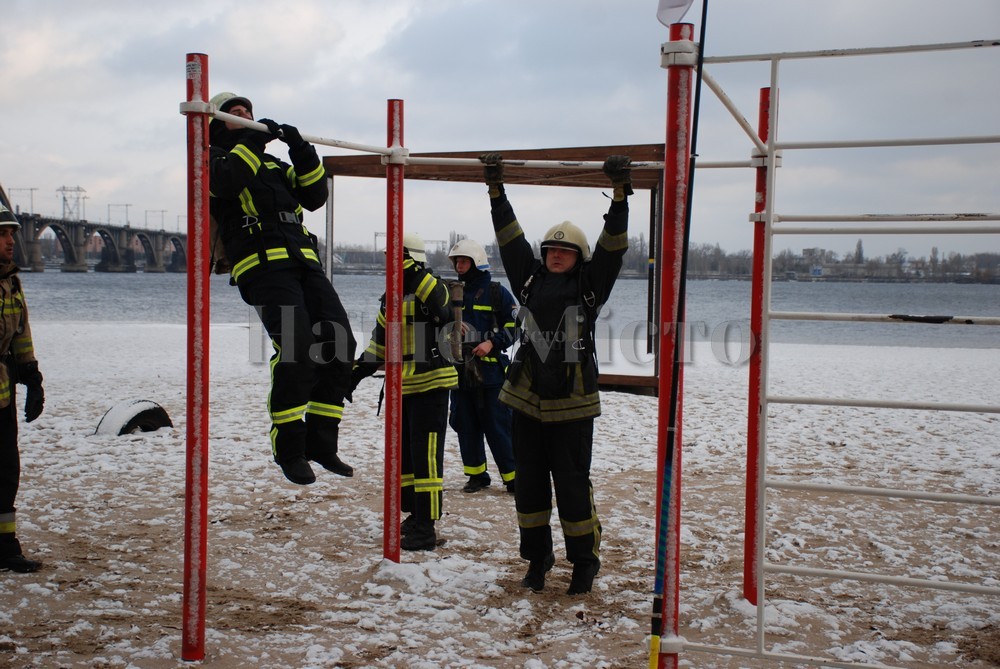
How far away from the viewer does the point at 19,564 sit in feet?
15.1

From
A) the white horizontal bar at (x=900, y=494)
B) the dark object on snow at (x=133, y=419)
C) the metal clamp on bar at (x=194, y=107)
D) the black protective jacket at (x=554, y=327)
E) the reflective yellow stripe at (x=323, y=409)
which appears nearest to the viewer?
the white horizontal bar at (x=900, y=494)

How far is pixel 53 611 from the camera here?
404cm

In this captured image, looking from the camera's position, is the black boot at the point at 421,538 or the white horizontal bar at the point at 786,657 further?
the black boot at the point at 421,538

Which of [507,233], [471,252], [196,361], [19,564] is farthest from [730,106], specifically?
[19,564]

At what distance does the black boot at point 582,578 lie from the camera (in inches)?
174

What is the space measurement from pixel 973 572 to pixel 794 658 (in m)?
2.04

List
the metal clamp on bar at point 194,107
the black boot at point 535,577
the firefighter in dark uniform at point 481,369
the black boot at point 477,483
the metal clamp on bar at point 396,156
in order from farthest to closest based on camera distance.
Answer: the black boot at point 477,483
the firefighter in dark uniform at point 481,369
the metal clamp on bar at point 396,156
the black boot at point 535,577
the metal clamp on bar at point 194,107

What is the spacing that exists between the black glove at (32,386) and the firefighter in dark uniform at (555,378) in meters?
2.79

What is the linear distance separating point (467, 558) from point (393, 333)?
55.2 inches

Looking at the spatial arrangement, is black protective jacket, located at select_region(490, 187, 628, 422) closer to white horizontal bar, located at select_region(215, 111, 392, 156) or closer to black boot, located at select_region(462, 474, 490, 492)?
white horizontal bar, located at select_region(215, 111, 392, 156)

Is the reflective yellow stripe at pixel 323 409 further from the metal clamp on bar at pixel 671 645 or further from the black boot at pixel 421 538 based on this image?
the metal clamp on bar at pixel 671 645

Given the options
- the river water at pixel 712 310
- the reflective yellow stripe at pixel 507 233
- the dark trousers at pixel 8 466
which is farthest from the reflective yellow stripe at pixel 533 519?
the river water at pixel 712 310

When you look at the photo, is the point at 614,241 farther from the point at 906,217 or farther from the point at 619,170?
the point at 906,217

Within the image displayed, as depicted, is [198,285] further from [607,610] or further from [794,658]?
[794,658]
